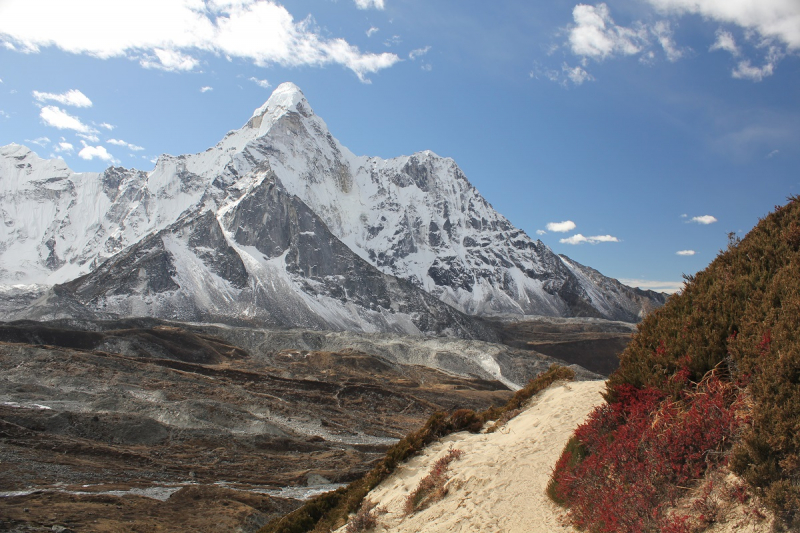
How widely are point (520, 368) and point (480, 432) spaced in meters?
91.8

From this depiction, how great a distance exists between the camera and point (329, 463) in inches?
1334

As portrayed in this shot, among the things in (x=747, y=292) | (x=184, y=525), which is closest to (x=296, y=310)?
(x=184, y=525)

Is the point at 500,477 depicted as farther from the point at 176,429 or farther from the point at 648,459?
the point at 176,429

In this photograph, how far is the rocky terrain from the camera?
20828 mm

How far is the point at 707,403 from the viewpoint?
789 cm

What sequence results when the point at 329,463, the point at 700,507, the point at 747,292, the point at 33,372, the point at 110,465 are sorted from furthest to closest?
the point at 33,372 < the point at 329,463 < the point at 110,465 < the point at 747,292 < the point at 700,507

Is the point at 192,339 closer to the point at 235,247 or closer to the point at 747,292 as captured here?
the point at 747,292

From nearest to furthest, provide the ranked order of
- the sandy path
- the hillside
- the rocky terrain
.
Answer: the hillside < the sandy path < the rocky terrain

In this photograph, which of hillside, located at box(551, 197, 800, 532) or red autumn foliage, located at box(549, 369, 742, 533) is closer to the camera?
hillside, located at box(551, 197, 800, 532)

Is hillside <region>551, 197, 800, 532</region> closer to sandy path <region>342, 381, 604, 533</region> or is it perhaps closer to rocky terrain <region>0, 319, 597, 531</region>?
sandy path <region>342, 381, 604, 533</region>

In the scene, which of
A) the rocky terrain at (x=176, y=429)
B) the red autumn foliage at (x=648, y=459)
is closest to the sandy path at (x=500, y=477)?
the red autumn foliage at (x=648, y=459)

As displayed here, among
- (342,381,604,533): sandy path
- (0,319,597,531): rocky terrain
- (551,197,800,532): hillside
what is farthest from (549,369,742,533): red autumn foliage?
(0,319,597,531): rocky terrain

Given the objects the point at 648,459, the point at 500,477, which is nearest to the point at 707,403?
the point at 648,459

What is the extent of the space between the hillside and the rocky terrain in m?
15.6
